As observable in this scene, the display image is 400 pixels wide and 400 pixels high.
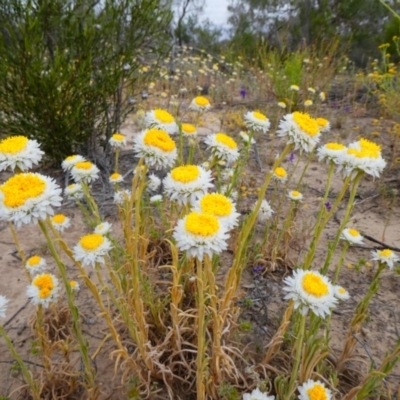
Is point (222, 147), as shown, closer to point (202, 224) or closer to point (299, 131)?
point (299, 131)

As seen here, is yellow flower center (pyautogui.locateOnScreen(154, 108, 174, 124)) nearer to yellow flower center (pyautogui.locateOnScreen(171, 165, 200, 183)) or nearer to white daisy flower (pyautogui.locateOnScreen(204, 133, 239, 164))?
white daisy flower (pyautogui.locateOnScreen(204, 133, 239, 164))

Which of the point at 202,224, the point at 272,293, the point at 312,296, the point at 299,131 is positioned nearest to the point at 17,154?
the point at 202,224

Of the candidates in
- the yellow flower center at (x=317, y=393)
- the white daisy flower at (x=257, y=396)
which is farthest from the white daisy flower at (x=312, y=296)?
the white daisy flower at (x=257, y=396)

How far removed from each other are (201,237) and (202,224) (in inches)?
1.7

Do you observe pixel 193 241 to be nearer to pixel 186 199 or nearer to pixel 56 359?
pixel 186 199

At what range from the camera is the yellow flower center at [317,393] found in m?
1.17

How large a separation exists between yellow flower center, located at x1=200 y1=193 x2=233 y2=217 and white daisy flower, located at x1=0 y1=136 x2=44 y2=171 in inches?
24.9

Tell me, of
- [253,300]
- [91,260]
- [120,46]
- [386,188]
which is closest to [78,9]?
[120,46]

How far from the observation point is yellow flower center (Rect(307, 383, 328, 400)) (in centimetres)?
117

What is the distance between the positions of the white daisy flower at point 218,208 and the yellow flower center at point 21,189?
1.63 ft

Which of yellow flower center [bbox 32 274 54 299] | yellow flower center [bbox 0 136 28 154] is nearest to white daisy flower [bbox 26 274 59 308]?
yellow flower center [bbox 32 274 54 299]

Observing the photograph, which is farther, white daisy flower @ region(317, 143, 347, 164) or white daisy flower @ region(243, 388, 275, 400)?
white daisy flower @ region(317, 143, 347, 164)

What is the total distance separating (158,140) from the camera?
1276mm

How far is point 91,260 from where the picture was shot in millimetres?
1344
